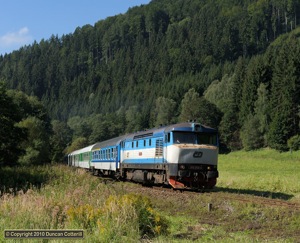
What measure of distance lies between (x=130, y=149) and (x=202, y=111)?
7203 centimetres

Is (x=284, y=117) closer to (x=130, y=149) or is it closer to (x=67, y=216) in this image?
(x=130, y=149)

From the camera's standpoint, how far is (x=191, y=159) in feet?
69.2

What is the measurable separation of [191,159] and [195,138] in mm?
1330

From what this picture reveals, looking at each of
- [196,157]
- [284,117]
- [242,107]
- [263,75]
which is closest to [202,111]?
[242,107]

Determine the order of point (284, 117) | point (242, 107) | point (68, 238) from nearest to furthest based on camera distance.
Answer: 1. point (68, 238)
2. point (284, 117)
3. point (242, 107)

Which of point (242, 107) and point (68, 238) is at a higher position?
point (242, 107)

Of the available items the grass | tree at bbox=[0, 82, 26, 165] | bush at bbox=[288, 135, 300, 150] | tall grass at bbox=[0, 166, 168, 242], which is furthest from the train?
bush at bbox=[288, 135, 300, 150]

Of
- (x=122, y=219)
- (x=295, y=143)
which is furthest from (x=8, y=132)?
(x=295, y=143)

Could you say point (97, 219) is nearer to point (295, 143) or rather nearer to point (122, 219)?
point (122, 219)

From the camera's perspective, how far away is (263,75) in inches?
3839

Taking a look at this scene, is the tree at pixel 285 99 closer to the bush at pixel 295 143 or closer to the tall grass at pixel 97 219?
the bush at pixel 295 143

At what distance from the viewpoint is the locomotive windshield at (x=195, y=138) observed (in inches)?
846

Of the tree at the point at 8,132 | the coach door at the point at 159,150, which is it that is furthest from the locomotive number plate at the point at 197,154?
the tree at the point at 8,132

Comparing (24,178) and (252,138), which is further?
(252,138)
